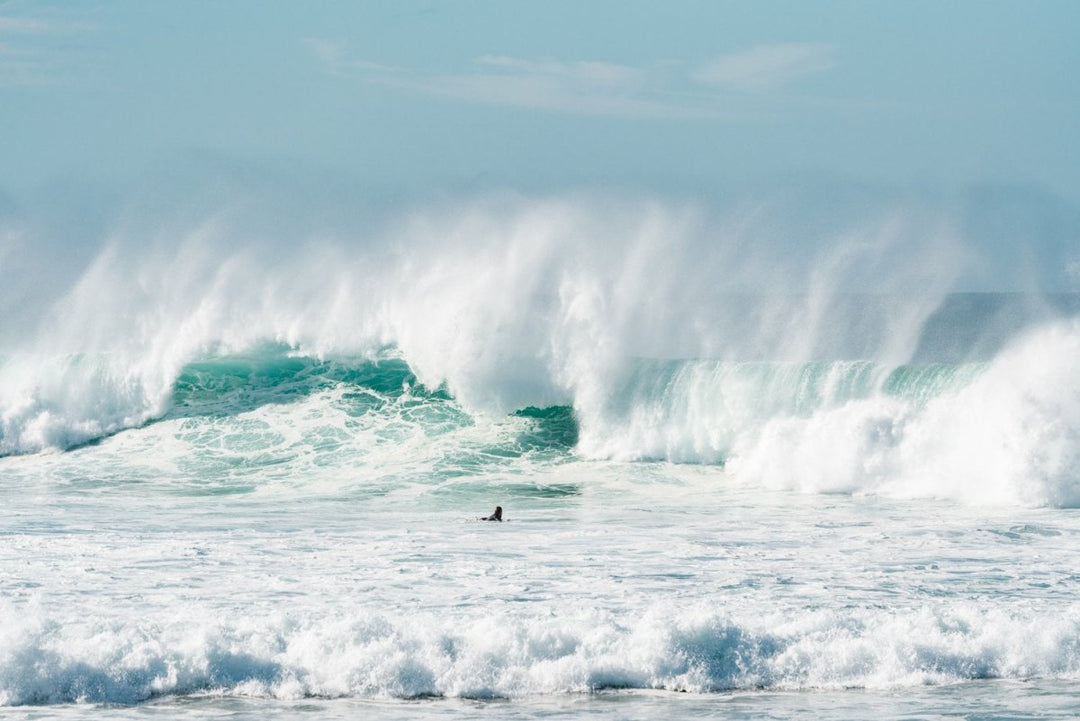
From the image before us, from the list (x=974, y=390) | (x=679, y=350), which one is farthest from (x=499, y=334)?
(x=974, y=390)

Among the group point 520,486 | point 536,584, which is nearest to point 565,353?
point 520,486

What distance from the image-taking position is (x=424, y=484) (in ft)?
61.9

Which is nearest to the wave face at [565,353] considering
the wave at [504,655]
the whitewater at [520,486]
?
the whitewater at [520,486]

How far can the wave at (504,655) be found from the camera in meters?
9.06

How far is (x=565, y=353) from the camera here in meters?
23.3

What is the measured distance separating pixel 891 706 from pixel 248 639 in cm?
Answer: 447

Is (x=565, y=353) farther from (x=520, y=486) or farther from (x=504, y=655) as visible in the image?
(x=504, y=655)

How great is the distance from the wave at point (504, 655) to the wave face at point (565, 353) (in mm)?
7701

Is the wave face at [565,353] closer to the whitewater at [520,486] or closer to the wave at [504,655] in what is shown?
the whitewater at [520,486]

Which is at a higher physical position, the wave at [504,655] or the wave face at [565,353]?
the wave face at [565,353]

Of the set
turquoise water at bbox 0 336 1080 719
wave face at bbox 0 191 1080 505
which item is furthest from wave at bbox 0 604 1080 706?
wave face at bbox 0 191 1080 505

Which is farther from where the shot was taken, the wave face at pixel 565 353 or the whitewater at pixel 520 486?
the wave face at pixel 565 353

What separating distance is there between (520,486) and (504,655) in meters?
9.43

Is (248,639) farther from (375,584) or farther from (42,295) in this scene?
(42,295)
